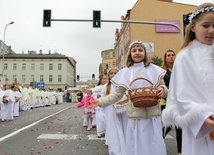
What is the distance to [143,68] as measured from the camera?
387cm

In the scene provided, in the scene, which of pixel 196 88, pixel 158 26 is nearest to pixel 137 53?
pixel 196 88

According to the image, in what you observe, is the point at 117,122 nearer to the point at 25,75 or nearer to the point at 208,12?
the point at 208,12

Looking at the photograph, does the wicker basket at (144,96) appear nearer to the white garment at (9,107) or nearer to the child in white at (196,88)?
the child in white at (196,88)

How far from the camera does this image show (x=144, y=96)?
3.37 metres

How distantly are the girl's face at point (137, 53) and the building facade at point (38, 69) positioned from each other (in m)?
96.4

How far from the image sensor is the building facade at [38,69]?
99.2 meters

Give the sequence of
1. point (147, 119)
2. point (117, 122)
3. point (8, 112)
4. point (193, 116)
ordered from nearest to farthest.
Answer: point (193, 116), point (147, 119), point (117, 122), point (8, 112)

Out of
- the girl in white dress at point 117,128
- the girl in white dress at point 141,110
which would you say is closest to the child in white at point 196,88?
the girl in white dress at point 141,110

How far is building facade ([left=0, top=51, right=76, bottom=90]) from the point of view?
99250mm

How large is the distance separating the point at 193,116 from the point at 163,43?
138 ft

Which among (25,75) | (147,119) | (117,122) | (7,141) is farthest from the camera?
(25,75)

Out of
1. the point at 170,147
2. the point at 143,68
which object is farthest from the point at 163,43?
the point at 143,68

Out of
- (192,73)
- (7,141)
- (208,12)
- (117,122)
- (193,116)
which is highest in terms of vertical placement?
(208,12)

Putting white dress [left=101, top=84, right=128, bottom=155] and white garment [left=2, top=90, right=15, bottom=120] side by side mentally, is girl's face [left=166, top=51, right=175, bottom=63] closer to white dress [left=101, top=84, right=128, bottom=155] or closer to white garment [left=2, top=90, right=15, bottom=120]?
white dress [left=101, top=84, right=128, bottom=155]
